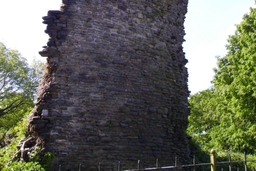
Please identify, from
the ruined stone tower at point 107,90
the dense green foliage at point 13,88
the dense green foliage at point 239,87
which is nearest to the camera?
the ruined stone tower at point 107,90

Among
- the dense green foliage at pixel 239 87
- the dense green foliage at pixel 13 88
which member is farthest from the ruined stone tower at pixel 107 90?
the dense green foliage at pixel 13 88

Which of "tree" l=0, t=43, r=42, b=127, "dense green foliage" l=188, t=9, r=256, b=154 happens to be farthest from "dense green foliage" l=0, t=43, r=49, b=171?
"dense green foliage" l=188, t=9, r=256, b=154

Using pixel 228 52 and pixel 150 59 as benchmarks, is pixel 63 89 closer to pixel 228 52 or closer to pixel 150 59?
pixel 150 59

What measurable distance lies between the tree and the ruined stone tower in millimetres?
22181

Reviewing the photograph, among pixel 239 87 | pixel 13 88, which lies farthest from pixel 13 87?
pixel 239 87

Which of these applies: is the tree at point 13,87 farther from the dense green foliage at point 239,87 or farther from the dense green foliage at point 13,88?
the dense green foliage at point 239,87

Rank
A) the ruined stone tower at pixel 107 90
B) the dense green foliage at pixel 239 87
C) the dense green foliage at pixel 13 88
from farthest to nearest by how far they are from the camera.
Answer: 1. the dense green foliage at pixel 13 88
2. the dense green foliage at pixel 239 87
3. the ruined stone tower at pixel 107 90

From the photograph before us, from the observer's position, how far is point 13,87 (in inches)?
1105

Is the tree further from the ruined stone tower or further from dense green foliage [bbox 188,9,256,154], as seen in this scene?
the ruined stone tower

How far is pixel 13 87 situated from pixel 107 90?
23.8m

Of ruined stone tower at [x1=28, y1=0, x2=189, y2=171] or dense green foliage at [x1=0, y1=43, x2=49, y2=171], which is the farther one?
dense green foliage at [x1=0, y1=43, x2=49, y2=171]

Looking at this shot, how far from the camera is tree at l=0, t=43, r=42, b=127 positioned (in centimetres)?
2741

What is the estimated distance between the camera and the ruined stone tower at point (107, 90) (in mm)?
6148

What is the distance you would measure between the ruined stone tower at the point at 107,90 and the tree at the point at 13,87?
22.2 metres
